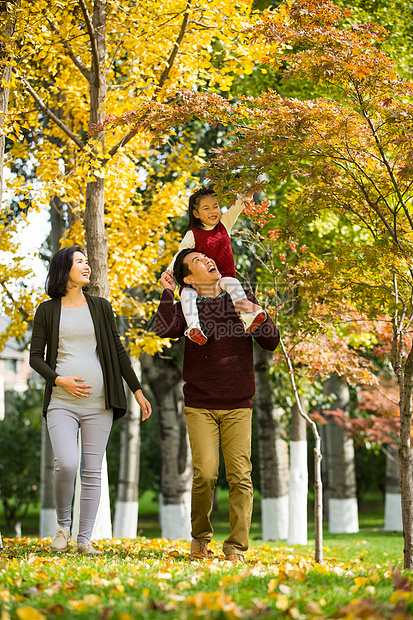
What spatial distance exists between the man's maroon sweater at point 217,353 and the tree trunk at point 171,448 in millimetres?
7985

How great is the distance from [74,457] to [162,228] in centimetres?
473

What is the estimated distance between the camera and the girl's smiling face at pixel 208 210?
Result: 175 inches

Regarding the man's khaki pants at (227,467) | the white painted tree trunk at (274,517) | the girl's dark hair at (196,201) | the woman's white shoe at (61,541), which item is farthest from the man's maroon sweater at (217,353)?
the white painted tree trunk at (274,517)

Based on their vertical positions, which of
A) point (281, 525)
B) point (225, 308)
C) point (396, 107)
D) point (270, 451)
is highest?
point (396, 107)

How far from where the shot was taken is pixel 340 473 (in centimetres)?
1442

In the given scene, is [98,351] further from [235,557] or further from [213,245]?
[235,557]

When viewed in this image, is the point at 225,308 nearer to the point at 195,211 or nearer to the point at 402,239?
the point at 195,211

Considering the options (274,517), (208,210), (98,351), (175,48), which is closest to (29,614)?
(98,351)

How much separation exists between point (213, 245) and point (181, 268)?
0.28m

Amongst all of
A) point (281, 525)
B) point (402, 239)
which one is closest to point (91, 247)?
point (402, 239)

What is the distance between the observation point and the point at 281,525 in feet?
40.3

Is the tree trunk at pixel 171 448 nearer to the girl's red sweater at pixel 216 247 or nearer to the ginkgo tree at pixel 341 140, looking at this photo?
the ginkgo tree at pixel 341 140

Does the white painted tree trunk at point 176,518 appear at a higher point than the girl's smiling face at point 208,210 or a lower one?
lower

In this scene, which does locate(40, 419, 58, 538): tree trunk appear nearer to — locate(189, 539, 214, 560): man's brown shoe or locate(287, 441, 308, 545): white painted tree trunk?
locate(287, 441, 308, 545): white painted tree trunk
